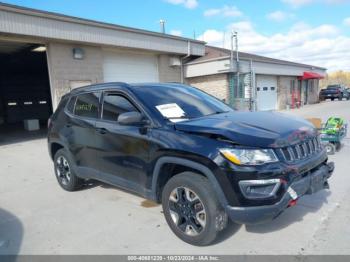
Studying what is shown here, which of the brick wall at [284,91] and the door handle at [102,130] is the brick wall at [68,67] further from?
the brick wall at [284,91]

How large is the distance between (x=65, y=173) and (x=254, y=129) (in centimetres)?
372

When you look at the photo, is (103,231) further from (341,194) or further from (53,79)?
(53,79)

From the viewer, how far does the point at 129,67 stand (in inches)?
563

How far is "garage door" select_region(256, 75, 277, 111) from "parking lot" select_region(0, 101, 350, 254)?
16.0m

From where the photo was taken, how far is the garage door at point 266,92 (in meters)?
20.9

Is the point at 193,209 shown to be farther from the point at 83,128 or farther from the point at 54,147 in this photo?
the point at 54,147

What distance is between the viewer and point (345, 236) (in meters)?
3.35

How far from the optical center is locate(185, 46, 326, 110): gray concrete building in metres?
17.1

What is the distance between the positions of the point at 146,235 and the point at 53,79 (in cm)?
944

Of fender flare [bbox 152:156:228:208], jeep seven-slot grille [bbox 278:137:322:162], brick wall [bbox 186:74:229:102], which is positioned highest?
brick wall [bbox 186:74:229:102]

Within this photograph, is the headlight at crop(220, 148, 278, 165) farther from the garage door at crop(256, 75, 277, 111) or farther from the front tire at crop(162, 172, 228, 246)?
the garage door at crop(256, 75, 277, 111)

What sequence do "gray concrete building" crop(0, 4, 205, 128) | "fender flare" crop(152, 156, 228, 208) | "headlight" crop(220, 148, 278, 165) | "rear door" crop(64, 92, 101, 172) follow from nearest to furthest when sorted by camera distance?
"headlight" crop(220, 148, 278, 165) → "fender flare" crop(152, 156, 228, 208) → "rear door" crop(64, 92, 101, 172) → "gray concrete building" crop(0, 4, 205, 128)

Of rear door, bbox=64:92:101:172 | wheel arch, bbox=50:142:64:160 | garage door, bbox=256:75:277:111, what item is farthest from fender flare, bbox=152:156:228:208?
garage door, bbox=256:75:277:111

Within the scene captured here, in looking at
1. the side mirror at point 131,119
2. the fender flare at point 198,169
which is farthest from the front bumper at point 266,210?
the side mirror at point 131,119
